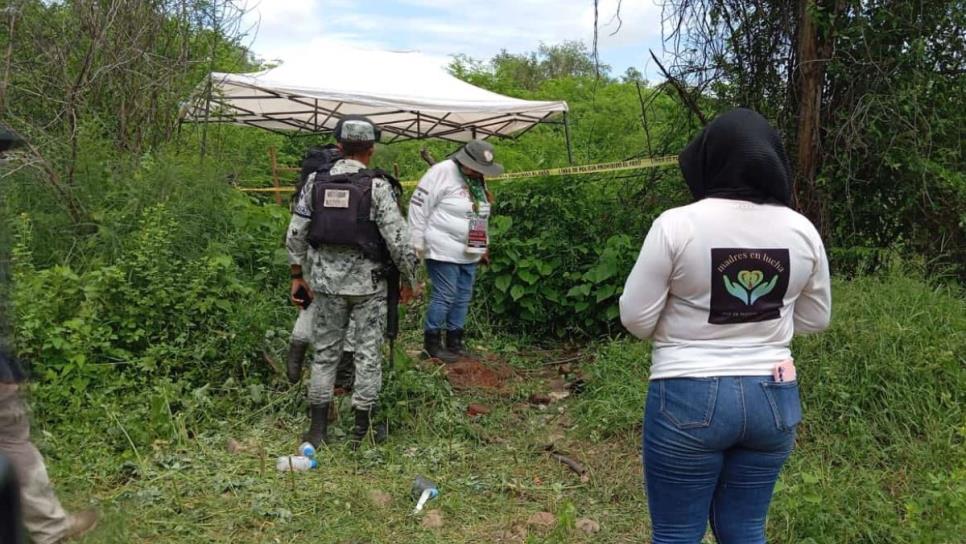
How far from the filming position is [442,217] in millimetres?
5977

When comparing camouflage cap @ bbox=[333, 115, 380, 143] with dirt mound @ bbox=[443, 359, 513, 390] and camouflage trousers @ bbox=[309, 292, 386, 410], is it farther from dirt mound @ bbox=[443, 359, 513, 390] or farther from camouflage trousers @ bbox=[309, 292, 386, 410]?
dirt mound @ bbox=[443, 359, 513, 390]

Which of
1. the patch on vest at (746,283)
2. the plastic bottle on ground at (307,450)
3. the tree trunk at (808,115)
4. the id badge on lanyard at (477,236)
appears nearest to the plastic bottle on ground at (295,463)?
the plastic bottle on ground at (307,450)

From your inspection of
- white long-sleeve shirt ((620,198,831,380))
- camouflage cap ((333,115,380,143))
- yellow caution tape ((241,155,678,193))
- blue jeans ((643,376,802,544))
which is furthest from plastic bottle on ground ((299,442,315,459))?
yellow caution tape ((241,155,678,193))

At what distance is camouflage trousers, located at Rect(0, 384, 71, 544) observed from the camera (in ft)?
5.00

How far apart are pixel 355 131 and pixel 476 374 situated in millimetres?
2221

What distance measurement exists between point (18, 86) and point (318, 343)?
3938 mm

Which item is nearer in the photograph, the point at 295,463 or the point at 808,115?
the point at 295,463

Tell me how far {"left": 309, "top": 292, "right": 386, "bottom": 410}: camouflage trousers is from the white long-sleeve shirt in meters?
2.37

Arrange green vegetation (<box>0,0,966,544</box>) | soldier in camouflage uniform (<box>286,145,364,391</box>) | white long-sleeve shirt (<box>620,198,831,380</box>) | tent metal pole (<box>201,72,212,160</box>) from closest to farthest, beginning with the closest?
white long-sleeve shirt (<box>620,198,831,380</box>)
green vegetation (<box>0,0,966,544</box>)
soldier in camouflage uniform (<box>286,145,364,391</box>)
tent metal pole (<box>201,72,212,160</box>)

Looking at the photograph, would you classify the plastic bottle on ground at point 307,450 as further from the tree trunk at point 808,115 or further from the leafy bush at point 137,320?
the tree trunk at point 808,115

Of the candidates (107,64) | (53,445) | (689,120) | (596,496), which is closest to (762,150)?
(596,496)

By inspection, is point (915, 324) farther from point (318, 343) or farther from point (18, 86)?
point (18, 86)

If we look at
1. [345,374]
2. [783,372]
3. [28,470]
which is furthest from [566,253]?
[28,470]

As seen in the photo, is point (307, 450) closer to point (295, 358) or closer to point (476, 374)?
point (295, 358)
